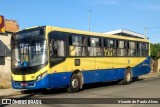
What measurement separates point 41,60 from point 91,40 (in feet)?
14.7

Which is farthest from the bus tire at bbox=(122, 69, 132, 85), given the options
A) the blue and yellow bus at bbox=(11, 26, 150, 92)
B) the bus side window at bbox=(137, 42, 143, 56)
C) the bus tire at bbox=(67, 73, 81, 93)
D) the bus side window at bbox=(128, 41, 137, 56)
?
the bus tire at bbox=(67, 73, 81, 93)

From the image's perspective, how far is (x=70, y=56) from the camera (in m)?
18.6

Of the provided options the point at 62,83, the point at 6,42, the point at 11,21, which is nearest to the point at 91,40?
the point at 62,83

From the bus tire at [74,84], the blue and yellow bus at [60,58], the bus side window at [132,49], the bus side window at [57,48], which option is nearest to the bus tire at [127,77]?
the bus side window at [132,49]

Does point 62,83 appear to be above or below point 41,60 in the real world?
below

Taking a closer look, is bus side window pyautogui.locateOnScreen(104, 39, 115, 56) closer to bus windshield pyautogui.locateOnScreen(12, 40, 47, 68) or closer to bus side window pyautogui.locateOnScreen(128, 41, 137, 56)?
bus side window pyautogui.locateOnScreen(128, 41, 137, 56)

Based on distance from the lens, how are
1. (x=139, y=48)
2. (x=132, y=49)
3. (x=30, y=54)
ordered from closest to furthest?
(x=30, y=54) < (x=132, y=49) < (x=139, y=48)

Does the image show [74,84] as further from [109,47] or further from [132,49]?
[132,49]

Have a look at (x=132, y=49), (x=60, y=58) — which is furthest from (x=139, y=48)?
(x=60, y=58)

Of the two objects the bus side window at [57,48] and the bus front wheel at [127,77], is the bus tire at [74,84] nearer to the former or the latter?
the bus side window at [57,48]

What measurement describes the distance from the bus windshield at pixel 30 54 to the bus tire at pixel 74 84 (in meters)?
2.43

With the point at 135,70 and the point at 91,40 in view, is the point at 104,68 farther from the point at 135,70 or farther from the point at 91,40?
the point at 135,70

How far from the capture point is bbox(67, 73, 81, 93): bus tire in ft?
61.4

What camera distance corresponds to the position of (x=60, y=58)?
17891mm
